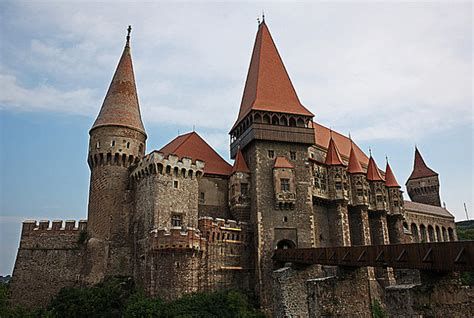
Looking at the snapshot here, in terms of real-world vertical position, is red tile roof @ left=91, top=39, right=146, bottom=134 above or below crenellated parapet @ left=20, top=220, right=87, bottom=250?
above

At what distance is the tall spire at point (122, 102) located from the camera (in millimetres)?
26891

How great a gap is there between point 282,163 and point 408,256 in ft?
44.6

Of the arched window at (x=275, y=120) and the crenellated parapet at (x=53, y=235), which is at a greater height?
the arched window at (x=275, y=120)

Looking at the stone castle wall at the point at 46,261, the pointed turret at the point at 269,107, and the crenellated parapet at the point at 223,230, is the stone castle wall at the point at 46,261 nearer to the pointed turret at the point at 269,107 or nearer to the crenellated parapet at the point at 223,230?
the crenellated parapet at the point at 223,230

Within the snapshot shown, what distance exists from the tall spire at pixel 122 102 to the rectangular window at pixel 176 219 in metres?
6.93

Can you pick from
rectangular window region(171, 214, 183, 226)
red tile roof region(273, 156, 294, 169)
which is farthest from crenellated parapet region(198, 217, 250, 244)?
red tile roof region(273, 156, 294, 169)

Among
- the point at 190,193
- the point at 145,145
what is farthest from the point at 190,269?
the point at 145,145

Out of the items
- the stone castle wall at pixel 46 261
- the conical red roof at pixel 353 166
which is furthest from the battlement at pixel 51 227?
the conical red roof at pixel 353 166

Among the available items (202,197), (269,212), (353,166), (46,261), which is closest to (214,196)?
(202,197)

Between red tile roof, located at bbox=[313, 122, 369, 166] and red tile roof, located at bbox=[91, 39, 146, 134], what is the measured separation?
14.3 m

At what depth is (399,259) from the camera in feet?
45.1

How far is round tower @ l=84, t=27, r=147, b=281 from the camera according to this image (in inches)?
974

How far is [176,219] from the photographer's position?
24.0 meters

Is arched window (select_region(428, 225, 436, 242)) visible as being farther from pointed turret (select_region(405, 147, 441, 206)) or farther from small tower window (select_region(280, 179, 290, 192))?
small tower window (select_region(280, 179, 290, 192))
